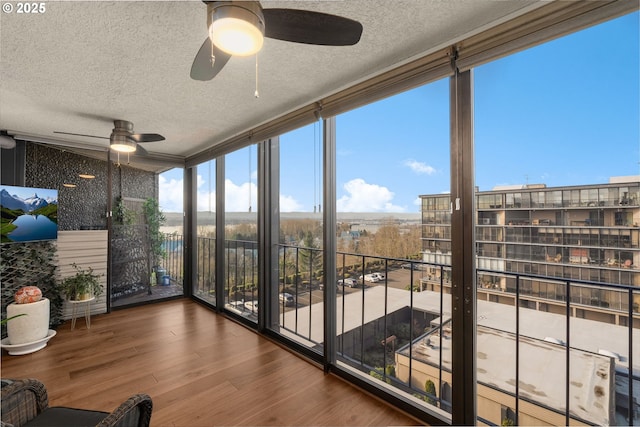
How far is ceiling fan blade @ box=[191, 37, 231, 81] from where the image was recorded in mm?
1371

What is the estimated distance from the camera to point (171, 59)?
6.22 ft

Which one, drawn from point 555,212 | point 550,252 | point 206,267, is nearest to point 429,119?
point 555,212

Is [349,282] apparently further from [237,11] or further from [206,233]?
[206,233]

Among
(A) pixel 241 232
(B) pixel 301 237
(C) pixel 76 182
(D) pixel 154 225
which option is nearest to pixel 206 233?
(D) pixel 154 225

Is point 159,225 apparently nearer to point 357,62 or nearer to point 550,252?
point 357,62

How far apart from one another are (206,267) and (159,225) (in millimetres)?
1015

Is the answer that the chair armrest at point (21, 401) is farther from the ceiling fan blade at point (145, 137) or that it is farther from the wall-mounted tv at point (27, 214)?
the wall-mounted tv at point (27, 214)

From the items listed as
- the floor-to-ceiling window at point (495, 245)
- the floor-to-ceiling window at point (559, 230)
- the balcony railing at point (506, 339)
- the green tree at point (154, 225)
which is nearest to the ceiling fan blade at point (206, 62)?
the floor-to-ceiling window at point (495, 245)

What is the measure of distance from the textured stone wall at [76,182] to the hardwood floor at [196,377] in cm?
142

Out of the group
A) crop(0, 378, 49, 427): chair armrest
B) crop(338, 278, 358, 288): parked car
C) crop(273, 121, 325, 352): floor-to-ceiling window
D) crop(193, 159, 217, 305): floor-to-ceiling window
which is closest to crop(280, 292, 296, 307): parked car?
crop(273, 121, 325, 352): floor-to-ceiling window

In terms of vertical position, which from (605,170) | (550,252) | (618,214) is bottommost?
(550,252)

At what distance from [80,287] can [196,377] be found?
2.19 metres

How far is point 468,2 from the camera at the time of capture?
141cm

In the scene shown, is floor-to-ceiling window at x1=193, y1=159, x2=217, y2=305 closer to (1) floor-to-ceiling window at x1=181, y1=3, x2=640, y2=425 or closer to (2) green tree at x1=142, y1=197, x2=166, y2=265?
(2) green tree at x1=142, y1=197, x2=166, y2=265
